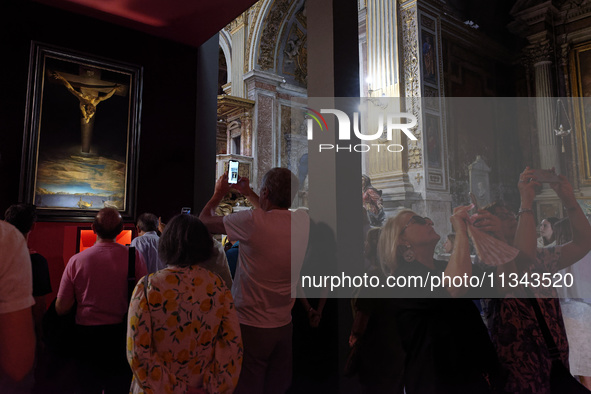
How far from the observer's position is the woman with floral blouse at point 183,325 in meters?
1.61

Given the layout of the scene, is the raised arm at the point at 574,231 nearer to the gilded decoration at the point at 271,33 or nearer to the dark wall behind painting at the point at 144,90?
the dark wall behind painting at the point at 144,90

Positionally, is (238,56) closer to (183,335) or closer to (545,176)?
(545,176)

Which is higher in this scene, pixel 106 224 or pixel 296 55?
pixel 296 55

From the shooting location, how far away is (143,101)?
16.9 feet

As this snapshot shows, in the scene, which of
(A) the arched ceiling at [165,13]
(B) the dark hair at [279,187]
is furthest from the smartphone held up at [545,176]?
(A) the arched ceiling at [165,13]

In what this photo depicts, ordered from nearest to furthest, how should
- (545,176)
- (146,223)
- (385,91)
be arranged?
(545,176)
(146,223)
(385,91)

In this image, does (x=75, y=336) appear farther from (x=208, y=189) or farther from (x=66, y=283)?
(x=208, y=189)

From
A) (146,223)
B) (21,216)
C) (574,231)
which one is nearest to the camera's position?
(574,231)

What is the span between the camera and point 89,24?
481 centimetres

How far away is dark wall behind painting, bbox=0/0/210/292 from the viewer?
4.26 meters

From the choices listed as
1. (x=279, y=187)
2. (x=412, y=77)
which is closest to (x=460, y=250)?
(x=279, y=187)

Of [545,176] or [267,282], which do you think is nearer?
[545,176]

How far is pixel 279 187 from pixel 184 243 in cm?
71

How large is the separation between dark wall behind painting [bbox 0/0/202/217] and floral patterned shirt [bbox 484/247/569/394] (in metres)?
4.28
